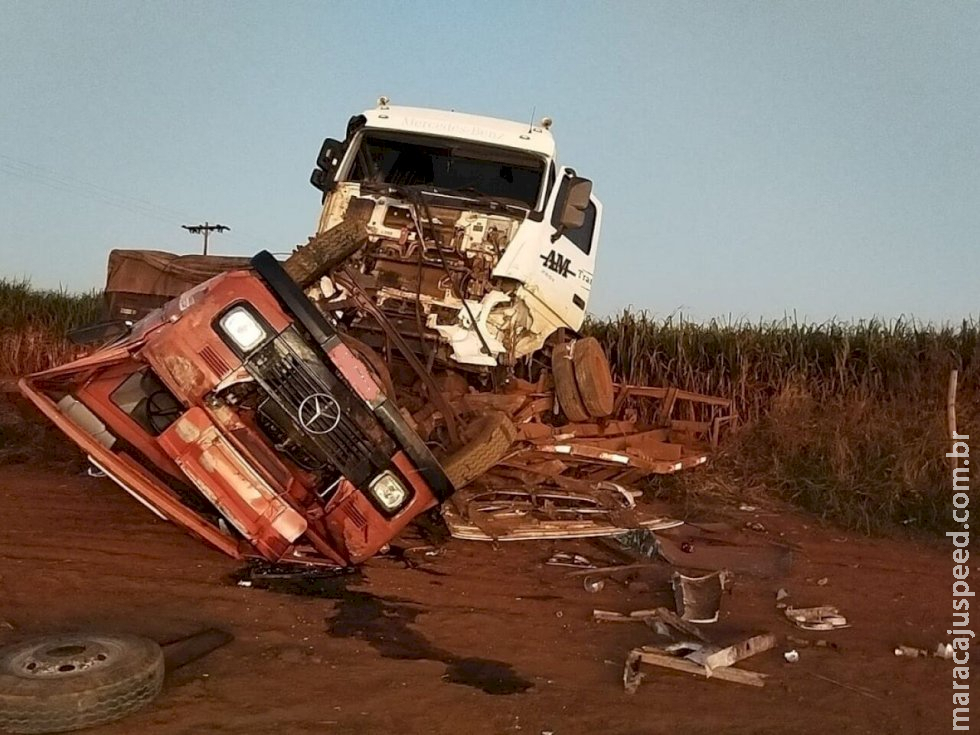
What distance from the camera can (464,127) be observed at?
8375 millimetres

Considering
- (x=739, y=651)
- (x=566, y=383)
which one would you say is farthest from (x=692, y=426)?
(x=739, y=651)

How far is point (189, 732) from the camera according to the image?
3.32m

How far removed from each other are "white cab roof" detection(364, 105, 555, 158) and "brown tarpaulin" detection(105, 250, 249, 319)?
1.91 meters

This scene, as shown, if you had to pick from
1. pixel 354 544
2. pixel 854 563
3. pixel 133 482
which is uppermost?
pixel 133 482

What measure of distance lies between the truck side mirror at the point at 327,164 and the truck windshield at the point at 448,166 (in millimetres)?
154

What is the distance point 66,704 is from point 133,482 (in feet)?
6.71

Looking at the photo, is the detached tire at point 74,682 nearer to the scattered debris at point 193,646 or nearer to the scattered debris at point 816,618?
the scattered debris at point 193,646

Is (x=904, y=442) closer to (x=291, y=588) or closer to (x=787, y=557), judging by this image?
(x=787, y=557)

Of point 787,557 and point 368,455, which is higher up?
point 368,455

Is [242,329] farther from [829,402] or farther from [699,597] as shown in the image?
[829,402]

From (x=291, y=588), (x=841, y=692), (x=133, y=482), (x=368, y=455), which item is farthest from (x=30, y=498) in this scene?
(x=841, y=692)

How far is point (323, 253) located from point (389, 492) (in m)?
1.69
